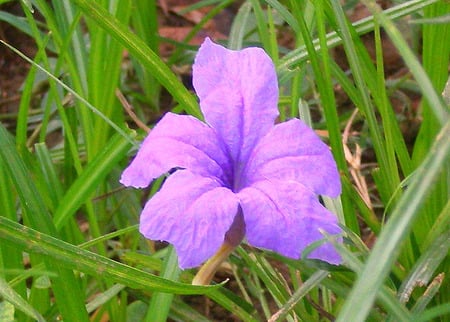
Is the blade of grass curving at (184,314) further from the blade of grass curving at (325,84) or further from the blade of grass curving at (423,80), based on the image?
the blade of grass curving at (423,80)

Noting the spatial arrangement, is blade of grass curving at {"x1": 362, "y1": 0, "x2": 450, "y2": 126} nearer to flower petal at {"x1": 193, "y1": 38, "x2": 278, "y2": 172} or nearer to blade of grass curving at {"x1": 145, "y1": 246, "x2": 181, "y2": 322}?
flower petal at {"x1": 193, "y1": 38, "x2": 278, "y2": 172}

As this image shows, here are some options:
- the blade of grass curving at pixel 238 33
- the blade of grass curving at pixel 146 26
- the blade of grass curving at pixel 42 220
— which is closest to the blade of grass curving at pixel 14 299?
the blade of grass curving at pixel 42 220

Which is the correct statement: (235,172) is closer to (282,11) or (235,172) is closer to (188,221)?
(188,221)

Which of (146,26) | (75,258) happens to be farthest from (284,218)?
(146,26)

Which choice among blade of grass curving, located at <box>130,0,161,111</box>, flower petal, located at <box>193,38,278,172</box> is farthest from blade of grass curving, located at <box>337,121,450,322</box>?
blade of grass curving, located at <box>130,0,161,111</box>

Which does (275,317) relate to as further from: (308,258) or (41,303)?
(41,303)

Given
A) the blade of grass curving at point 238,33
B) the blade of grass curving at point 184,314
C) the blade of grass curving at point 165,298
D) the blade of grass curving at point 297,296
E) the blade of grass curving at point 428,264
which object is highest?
the blade of grass curving at point 238,33
